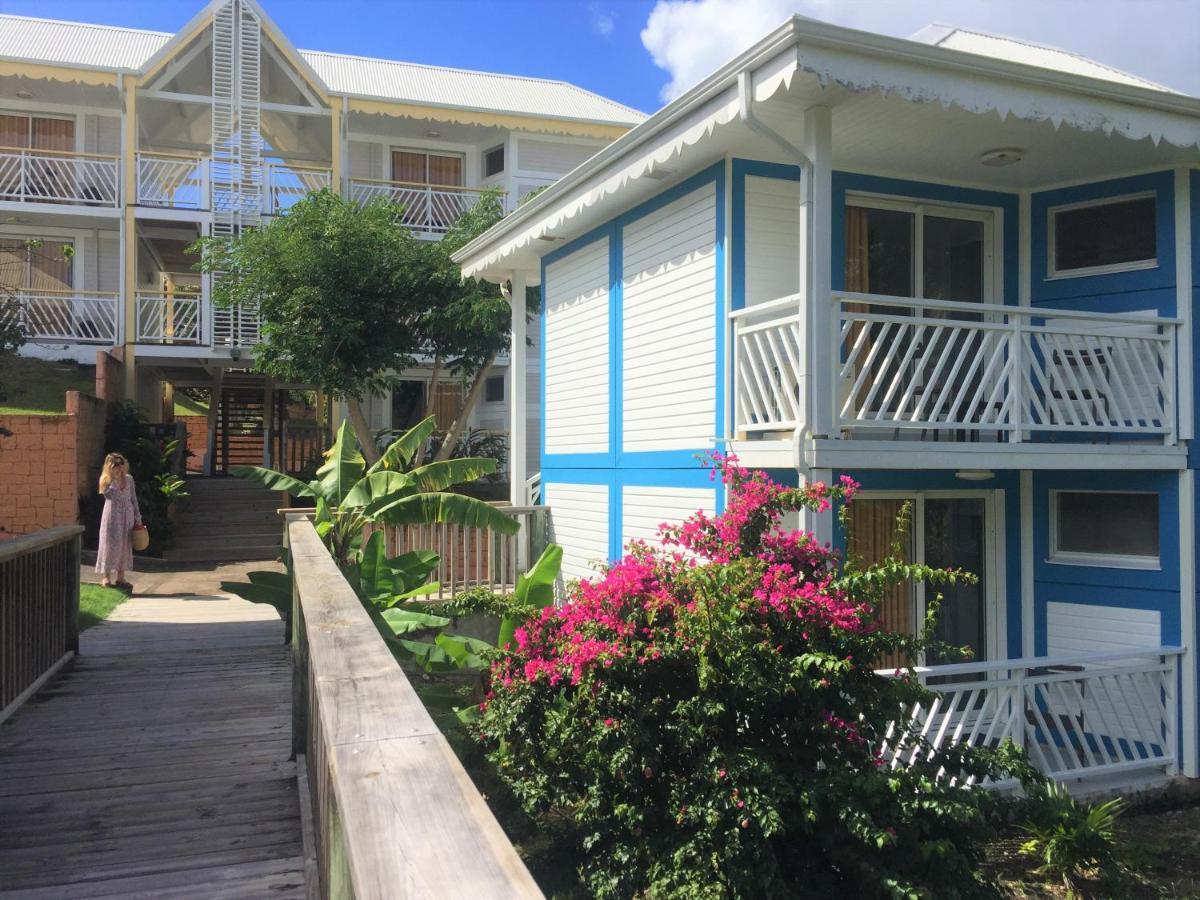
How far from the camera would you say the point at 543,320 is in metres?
11.9

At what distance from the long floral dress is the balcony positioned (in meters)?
8.68

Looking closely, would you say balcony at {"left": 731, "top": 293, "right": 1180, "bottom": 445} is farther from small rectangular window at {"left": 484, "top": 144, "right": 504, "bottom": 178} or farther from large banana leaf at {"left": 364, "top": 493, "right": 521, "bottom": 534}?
small rectangular window at {"left": 484, "top": 144, "right": 504, "bottom": 178}

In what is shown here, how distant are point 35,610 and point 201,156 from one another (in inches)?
612

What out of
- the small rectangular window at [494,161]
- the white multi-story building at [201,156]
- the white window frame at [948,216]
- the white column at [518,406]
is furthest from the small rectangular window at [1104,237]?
the small rectangular window at [494,161]

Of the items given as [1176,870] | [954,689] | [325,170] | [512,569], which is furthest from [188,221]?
[1176,870]

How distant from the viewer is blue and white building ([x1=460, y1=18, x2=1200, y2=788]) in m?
6.61

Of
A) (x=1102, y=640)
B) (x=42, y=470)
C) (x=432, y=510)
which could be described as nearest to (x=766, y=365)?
(x=432, y=510)

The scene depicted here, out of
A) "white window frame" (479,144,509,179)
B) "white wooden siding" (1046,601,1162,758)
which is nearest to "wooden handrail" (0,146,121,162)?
"white window frame" (479,144,509,179)

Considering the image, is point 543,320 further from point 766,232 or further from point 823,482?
point 823,482

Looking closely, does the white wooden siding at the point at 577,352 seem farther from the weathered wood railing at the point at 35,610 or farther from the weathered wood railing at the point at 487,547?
the weathered wood railing at the point at 35,610

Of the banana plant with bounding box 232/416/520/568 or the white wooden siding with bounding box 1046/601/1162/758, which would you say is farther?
the banana plant with bounding box 232/416/520/568

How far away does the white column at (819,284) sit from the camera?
21.4ft

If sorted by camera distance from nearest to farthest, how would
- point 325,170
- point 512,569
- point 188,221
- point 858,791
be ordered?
point 858,791
point 512,569
point 188,221
point 325,170

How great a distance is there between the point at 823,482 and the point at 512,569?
5.42 m
